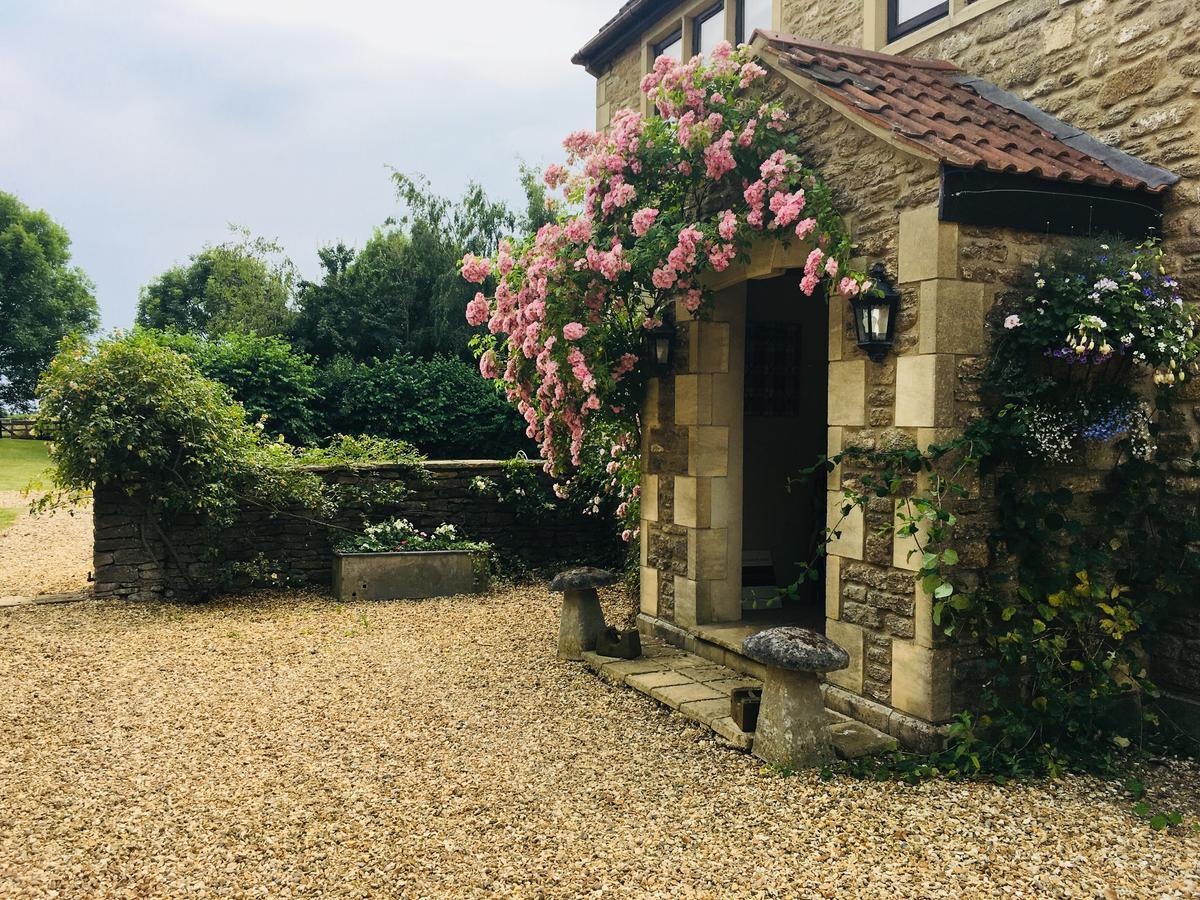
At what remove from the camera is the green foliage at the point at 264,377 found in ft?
47.5

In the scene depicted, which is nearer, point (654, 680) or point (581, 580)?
point (654, 680)

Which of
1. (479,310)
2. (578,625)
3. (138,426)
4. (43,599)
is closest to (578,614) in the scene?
(578,625)

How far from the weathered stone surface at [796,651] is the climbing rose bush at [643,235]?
1.85 meters

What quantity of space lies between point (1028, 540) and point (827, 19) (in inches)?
209

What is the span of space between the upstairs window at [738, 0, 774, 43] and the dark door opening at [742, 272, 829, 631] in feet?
9.32

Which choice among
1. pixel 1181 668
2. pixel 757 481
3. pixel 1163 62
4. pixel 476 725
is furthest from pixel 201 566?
pixel 1163 62

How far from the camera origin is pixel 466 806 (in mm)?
4180

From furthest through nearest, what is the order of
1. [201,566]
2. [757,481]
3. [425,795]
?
1. [201,566]
2. [757,481]
3. [425,795]

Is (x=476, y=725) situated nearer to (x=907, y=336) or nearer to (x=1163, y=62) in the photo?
(x=907, y=336)

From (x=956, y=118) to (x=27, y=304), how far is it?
34365 mm

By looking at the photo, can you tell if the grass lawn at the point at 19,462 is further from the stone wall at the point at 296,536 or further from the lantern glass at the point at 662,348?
the lantern glass at the point at 662,348

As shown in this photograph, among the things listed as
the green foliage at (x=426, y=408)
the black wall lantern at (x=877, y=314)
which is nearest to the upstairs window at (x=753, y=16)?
the black wall lantern at (x=877, y=314)

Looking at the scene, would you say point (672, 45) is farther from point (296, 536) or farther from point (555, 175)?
point (296, 536)

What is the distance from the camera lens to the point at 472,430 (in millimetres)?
16844
